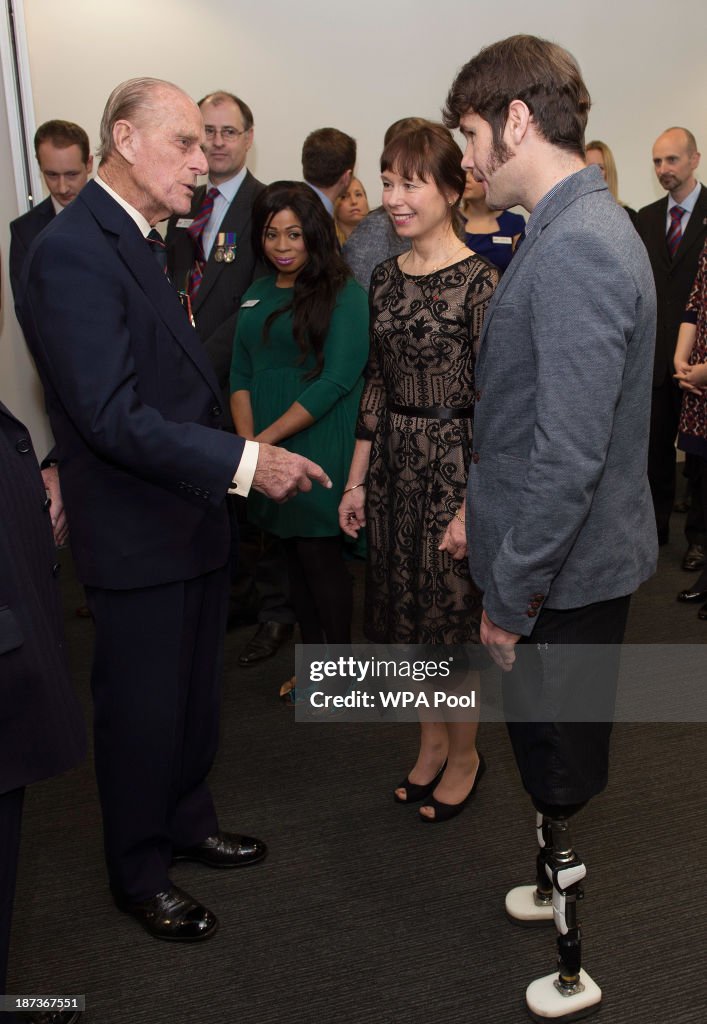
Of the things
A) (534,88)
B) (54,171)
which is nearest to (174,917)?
(534,88)

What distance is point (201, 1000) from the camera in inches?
74.0

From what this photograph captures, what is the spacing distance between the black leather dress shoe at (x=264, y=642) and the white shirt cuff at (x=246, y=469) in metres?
1.80

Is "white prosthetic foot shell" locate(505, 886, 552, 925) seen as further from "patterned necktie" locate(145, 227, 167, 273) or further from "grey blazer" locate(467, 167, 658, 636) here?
"patterned necktie" locate(145, 227, 167, 273)

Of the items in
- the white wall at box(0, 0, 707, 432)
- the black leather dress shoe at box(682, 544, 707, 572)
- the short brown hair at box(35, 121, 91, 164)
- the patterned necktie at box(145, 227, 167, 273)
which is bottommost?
the black leather dress shoe at box(682, 544, 707, 572)

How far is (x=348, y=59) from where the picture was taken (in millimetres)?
5301

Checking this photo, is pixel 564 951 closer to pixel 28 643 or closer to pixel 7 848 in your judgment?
pixel 7 848

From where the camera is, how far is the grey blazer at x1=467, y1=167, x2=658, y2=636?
1371 mm

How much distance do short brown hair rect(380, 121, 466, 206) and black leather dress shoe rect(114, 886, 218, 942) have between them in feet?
5.75

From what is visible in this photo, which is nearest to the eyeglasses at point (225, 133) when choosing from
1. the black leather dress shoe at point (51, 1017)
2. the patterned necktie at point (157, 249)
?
the patterned necktie at point (157, 249)

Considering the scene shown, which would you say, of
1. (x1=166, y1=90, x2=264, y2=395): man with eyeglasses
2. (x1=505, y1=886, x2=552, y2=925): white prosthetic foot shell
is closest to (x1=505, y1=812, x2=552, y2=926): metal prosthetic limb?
(x1=505, y1=886, x2=552, y2=925): white prosthetic foot shell

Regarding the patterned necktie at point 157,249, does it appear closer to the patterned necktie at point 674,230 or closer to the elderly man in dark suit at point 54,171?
the elderly man in dark suit at point 54,171

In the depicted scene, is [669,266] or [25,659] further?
[669,266]

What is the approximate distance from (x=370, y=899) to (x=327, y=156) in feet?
9.70

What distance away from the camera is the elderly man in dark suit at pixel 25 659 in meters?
1.37
